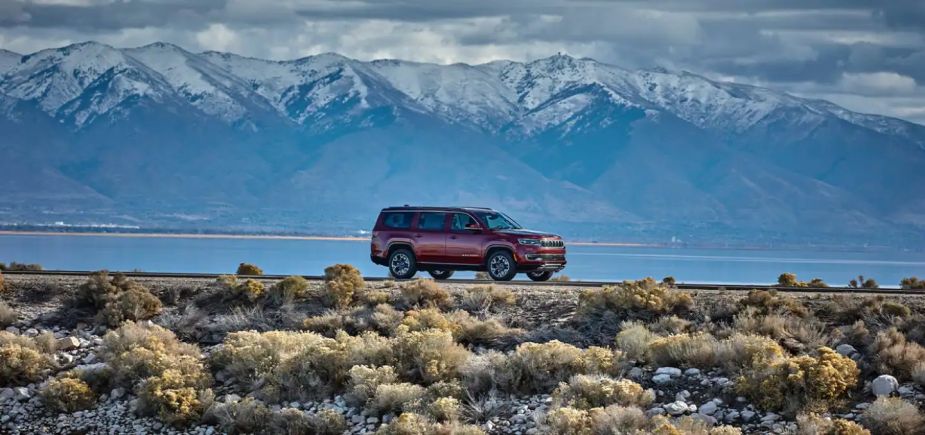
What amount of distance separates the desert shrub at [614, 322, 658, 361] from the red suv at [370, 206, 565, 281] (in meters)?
8.52

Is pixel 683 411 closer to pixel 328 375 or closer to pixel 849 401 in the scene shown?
pixel 849 401

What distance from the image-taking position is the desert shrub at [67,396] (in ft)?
91.2

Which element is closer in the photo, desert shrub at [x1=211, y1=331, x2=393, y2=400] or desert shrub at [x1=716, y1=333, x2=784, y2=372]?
desert shrub at [x1=716, y1=333, x2=784, y2=372]

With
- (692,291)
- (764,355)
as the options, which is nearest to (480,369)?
(764,355)

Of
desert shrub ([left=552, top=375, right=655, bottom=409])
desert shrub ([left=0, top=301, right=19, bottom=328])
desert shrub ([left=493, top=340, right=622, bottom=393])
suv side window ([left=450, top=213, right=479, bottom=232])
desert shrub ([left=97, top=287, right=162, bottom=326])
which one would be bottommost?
desert shrub ([left=552, top=375, right=655, bottom=409])

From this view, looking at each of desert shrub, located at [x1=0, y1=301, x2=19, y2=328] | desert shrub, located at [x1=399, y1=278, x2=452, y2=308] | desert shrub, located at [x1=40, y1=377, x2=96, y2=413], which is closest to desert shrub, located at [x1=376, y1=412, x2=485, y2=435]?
desert shrub, located at [x1=40, y1=377, x2=96, y2=413]

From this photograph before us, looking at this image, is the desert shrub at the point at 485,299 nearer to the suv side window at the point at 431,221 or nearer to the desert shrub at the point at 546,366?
the desert shrub at the point at 546,366

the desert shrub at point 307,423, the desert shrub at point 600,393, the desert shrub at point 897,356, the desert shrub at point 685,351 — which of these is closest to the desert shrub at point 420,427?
the desert shrub at point 307,423

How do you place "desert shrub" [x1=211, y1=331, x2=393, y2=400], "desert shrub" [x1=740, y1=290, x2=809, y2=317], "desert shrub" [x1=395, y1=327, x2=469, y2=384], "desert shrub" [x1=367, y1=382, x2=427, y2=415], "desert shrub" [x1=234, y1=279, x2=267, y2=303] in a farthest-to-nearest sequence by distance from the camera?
"desert shrub" [x1=234, y1=279, x2=267, y2=303]
"desert shrub" [x1=740, y1=290, x2=809, y2=317]
"desert shrub" [x1=211, y1=331, x2=393, y2=400]
"desert shrub" [x1=395, y1=327, x2=469, y2=384]
"desert shrub" [x1=367, y1=382, x2=427, y2=415]

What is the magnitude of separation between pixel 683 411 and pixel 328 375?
7084 millimetres

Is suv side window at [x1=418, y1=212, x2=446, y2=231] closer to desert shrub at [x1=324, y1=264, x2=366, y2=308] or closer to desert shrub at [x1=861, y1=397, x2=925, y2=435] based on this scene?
desert shrub at [x1=324, y1=264, x2=366, y2=308]

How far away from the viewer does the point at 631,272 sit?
13888cm

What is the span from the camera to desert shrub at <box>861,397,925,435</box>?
22625 millimetres

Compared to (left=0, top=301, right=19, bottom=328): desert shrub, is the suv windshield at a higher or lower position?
higher
